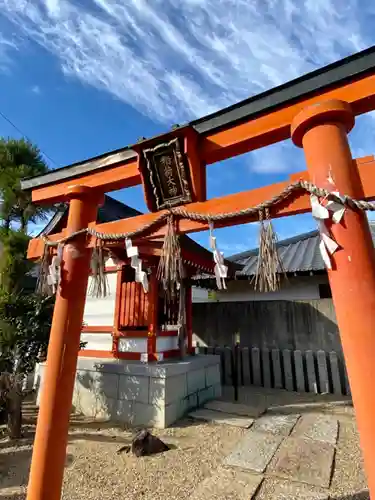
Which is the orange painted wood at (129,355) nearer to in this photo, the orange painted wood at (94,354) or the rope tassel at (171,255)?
the orange painted wood at (94,354)

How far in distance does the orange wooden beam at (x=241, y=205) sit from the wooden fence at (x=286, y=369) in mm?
4968

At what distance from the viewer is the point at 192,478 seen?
330 centimetres

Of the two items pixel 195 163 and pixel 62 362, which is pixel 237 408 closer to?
pixel 62 362

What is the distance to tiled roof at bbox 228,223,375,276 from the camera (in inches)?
316

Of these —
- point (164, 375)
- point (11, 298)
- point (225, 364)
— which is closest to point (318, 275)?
point (225, 364)

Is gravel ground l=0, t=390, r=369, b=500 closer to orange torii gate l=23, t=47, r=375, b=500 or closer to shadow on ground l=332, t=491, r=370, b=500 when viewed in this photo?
shadow on ground l=332, t=491, r=370, b=500

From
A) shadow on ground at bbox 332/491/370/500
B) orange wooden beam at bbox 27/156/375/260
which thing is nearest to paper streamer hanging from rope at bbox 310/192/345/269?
orange wooden beam at bbox 27/156/375/260

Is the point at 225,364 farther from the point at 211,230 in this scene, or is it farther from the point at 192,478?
the point at 211,230

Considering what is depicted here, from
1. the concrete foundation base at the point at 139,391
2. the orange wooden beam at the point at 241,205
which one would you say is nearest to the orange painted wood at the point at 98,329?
the concrete foundation base at the point at 139,391

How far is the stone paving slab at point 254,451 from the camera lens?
3.52 m

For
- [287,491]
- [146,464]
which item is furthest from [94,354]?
[287,491]

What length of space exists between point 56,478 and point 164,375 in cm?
269

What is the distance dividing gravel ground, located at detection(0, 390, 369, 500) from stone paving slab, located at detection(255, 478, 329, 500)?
0.49 ft

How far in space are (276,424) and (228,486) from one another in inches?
82.3
